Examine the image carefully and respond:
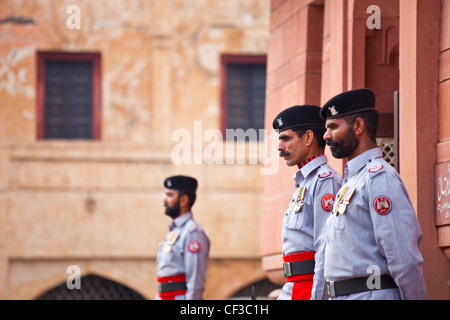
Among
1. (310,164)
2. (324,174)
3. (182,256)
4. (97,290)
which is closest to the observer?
(324,174)

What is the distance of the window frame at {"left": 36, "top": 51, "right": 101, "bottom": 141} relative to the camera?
16.0 m

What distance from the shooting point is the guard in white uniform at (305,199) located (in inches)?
216

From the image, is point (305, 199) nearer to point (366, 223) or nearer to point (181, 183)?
point (366, 223)

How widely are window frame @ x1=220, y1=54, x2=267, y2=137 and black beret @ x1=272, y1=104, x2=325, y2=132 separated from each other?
10.3m

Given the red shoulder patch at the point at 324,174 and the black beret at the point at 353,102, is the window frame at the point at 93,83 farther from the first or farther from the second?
the black beret at the point at 353,102

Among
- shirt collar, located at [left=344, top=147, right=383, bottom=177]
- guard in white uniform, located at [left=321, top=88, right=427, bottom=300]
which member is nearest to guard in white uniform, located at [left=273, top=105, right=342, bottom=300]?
guard in white uniform, located at [left=321, top=88, right=427, bottom=300]

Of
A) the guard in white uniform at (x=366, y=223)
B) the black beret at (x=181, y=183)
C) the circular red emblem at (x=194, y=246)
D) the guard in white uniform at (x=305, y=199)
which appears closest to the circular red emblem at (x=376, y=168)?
the guard in white uniform at (x=366, y=223)

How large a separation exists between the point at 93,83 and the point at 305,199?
11.0m

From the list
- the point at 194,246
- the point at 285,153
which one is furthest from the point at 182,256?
the point at 285,153

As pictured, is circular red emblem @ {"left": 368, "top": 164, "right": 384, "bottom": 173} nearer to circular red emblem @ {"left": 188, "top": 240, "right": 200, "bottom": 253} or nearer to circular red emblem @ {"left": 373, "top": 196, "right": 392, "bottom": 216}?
circular red emblem @ {"left": 373, "top": 196, "right": 392, "bottom": 216}

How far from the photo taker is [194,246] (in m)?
8.64

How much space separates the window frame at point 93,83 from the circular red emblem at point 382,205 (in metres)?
12.0

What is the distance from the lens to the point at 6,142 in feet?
51.9
